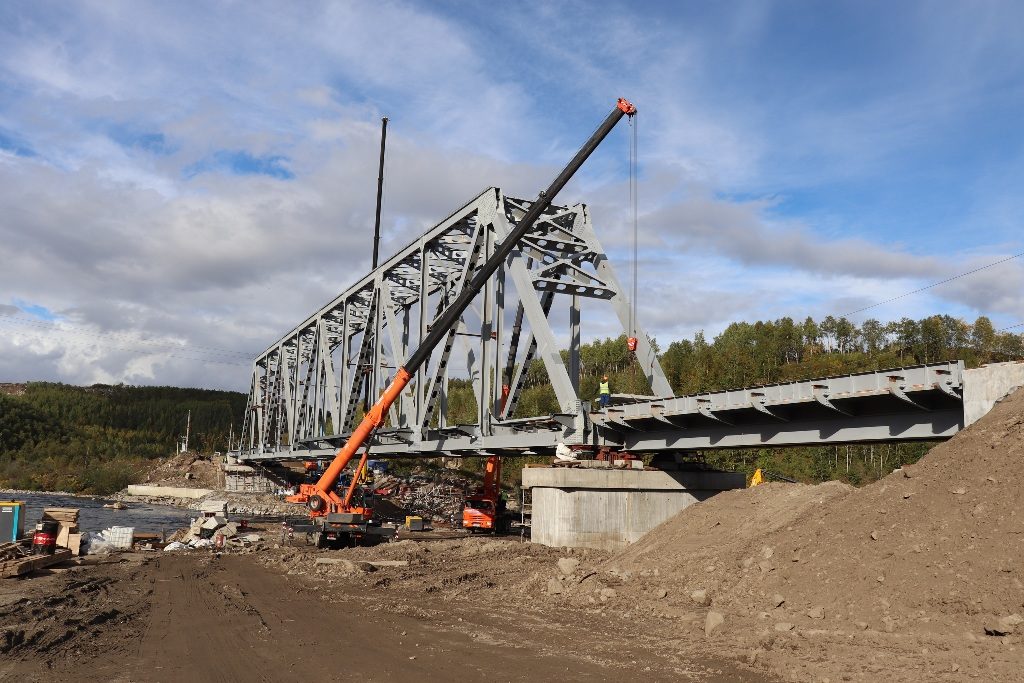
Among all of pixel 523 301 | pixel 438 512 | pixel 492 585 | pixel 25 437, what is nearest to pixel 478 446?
pixel 523 301

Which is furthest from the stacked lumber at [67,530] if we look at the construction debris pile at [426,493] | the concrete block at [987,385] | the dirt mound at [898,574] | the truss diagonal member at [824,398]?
the concrete block at [987,385]

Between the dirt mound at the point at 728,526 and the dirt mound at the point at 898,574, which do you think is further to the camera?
the dirt mound at the point at 728,526

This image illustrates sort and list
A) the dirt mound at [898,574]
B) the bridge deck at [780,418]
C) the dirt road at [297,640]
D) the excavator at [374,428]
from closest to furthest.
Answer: the dirt mound at [898,574] < the dirt road at [297,640] < the bridge deck at [780,418] < the excavator at [374,428]

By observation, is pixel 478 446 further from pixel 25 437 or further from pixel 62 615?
pixel 25 437

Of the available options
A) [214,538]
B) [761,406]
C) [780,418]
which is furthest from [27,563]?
[780,418]

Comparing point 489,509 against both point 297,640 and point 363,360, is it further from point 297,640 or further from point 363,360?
point 297,640

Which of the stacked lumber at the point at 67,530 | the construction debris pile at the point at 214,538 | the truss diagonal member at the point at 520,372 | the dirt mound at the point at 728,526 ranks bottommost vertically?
the construction debris pile at the point at 214,538

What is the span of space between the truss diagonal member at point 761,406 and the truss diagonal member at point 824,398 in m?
1.56

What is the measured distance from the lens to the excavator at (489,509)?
37.8m

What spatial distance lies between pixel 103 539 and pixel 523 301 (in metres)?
21.2

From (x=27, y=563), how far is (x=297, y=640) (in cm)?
1408

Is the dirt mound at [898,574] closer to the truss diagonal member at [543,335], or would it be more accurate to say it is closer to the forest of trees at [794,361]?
the truss diagonal member at [543,335]

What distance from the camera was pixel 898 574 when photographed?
13.8m

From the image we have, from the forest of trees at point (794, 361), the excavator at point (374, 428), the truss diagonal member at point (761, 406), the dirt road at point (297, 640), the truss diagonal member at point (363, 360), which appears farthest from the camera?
the forest of trees at point (794, 361)
